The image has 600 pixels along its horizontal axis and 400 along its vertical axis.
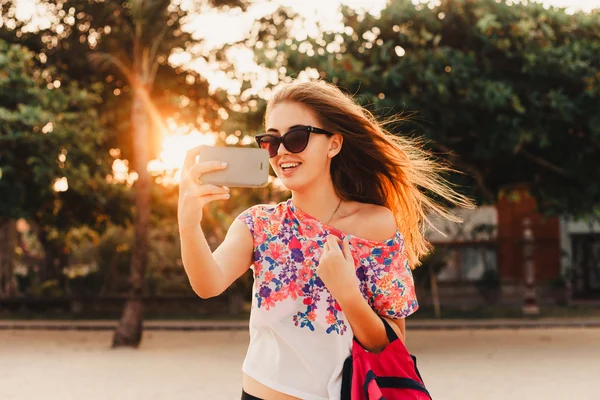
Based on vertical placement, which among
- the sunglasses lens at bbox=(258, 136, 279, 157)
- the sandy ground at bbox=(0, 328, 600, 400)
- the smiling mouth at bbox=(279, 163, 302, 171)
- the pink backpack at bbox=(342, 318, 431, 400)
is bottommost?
the sandy ground at bbox=(0, 328, 600, 400)

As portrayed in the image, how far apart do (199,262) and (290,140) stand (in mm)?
516

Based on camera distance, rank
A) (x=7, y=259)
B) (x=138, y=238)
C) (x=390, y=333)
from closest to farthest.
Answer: (x=390, y=333) → (x=138, y=238) → (x=7, y=259)

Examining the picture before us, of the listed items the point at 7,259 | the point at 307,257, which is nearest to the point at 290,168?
the point at 307,257

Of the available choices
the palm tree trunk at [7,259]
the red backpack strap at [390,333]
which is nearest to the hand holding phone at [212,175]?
the red backpack strap at [390,333]

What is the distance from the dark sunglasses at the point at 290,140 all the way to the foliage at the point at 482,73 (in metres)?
12.5

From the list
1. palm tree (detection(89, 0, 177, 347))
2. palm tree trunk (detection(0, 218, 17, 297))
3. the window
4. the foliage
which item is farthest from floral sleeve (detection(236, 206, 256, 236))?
the window

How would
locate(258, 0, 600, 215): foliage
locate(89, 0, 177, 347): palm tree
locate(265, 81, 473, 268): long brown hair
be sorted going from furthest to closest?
locate(89, 0, 177, 347): palm tree → locate(258, 0, 600, 215): foliage → locate(265, 81, 473, 268): long brown hair

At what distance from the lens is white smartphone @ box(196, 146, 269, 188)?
8.02 ft

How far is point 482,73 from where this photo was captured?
16.3 meters

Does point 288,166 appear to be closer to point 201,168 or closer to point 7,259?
point 201,168

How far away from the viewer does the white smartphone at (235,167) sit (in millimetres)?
2445

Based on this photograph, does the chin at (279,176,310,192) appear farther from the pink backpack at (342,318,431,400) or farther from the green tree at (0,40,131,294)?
the green tree at (0,40,131,294)

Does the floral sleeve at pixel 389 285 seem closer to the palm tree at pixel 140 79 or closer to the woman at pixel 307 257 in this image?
the woman at pixel 307 257

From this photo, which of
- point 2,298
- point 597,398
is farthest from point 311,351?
point 2,298
